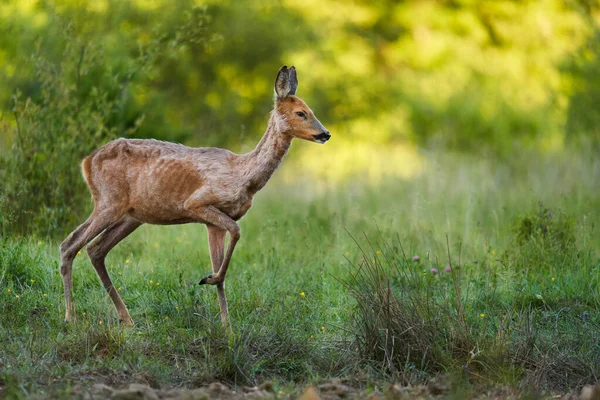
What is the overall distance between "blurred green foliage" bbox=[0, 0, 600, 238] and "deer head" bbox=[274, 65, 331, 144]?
19.1 ft

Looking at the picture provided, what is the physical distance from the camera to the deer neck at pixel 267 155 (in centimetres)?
755

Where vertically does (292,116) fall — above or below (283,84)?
below

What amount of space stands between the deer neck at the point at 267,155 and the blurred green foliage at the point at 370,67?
5936mm

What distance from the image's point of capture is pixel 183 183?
25.1ft

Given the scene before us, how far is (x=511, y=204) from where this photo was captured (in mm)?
12641

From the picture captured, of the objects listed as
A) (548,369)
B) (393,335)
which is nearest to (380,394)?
(393,335)

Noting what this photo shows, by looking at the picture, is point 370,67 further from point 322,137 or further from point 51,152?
point 322,137

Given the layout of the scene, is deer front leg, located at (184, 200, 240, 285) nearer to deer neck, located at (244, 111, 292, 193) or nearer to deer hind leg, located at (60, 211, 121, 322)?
deer neck, located at (244, 111, 292, 193)

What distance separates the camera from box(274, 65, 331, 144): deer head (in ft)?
24.8

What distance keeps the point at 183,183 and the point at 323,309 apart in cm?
166

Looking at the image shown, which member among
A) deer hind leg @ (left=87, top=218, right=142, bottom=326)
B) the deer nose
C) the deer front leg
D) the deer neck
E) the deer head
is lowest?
deer hind leg @ (left=87, top=218, right=142, bottom=326)

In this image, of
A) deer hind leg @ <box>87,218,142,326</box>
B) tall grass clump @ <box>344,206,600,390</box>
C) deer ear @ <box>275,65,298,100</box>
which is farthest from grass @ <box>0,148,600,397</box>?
Result: deer ear @ <box>275,65,298,100</box>

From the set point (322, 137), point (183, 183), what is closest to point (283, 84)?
point (322, 137)

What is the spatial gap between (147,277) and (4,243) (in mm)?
1404
